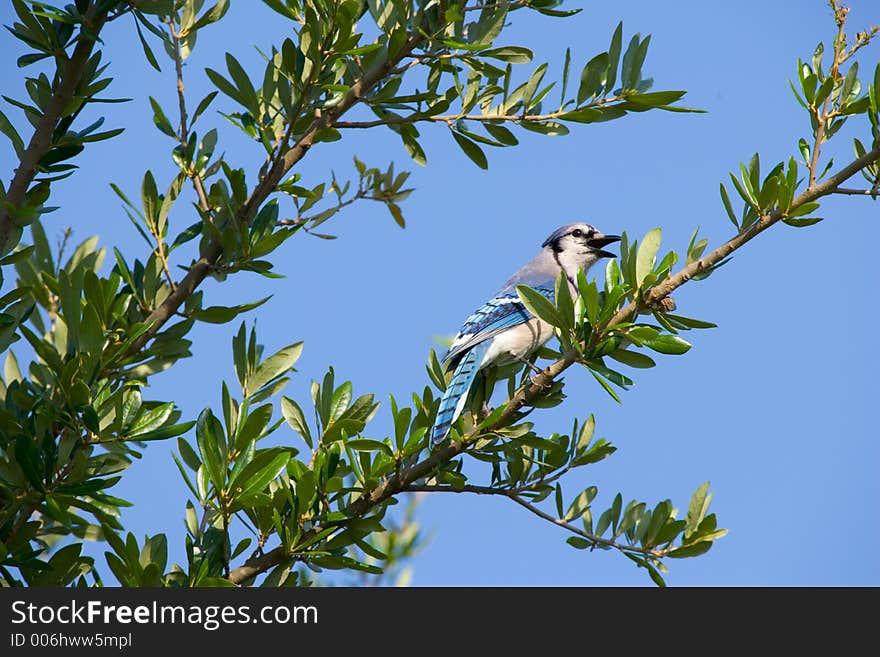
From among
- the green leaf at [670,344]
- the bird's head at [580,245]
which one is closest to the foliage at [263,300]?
the green leaf at [670,344]

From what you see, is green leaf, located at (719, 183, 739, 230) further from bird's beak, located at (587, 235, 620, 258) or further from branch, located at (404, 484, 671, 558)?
bird's beak, located at (587, 235, 620, 258)

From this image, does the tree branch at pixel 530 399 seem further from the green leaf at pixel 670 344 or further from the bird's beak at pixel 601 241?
the bird's beak at pixel 601 241

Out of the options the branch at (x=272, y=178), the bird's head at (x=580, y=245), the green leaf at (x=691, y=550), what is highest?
the bird's head at (x=580, y=245)

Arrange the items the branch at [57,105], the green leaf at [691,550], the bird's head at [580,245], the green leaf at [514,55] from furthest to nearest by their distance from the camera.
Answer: the bird's head at [580,245], the green leaf at [514,55], the green leaf at [691,550], the branch at [57,105]

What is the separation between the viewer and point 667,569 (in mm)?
2920

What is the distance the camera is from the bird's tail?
3.13 meters

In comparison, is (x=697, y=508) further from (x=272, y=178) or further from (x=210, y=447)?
(x=272, y=178)

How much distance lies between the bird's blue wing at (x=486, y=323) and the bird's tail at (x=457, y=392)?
0.18ft

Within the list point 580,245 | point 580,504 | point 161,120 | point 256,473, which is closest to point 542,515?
point 580,504

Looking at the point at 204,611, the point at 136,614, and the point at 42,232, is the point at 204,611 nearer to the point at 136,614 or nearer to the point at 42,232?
the point at 136,614

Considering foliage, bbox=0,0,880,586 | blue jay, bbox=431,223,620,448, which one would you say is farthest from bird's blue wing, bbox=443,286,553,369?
foliage, bbox=0,0,880,586

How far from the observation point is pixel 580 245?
21.2ft

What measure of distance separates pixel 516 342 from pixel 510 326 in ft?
0.48

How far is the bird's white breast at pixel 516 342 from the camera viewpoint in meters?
4.45
